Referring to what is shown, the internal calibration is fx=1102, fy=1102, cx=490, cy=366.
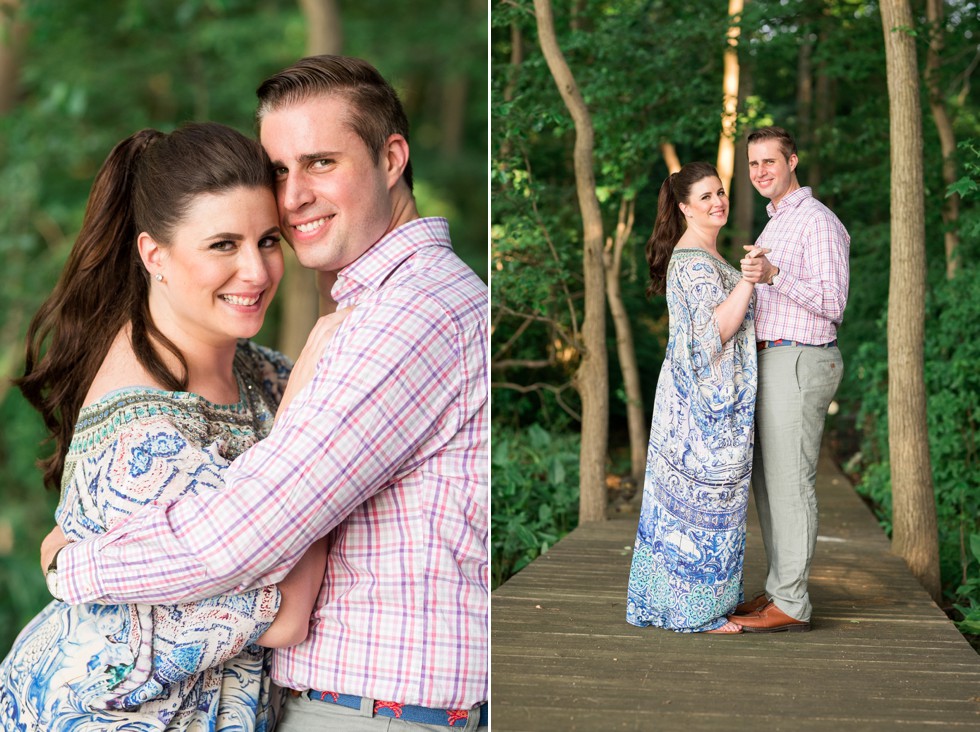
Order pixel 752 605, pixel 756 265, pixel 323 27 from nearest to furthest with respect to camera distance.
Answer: pixel 756 265 → pixel 752 605 → pixel 323 27

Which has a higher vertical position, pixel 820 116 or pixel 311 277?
pixel 820 116

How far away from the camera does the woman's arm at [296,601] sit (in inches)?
77.8

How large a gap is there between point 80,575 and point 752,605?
1.55 m

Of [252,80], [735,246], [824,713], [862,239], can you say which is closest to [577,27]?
[862,239]

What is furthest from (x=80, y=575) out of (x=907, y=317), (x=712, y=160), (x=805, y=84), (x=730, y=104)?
(x=907, y=317)

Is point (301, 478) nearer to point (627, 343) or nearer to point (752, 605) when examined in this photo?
point (752, 605)

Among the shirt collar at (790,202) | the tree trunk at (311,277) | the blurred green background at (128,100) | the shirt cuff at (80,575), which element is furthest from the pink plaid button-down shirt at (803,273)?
the tree trunk at (311,277)

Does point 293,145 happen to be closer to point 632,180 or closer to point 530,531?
point 632,180

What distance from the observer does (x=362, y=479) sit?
6.04 feet

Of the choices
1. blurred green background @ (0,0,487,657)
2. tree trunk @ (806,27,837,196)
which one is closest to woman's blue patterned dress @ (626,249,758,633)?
tree trunk @ (806,27,837,196)

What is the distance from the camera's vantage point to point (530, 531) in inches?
148

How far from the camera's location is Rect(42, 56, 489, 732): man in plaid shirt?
1.81m

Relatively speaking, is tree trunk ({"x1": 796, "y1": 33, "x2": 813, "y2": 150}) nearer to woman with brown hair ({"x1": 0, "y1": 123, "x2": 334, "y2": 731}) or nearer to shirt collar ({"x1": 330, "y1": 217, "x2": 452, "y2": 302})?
shirt collar ({"x1": 330, "y1": 217, "x2": 452, "y2": 302})

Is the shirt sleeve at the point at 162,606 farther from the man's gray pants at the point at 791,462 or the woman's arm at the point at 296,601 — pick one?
the man's gray pants at the point at 791,462
